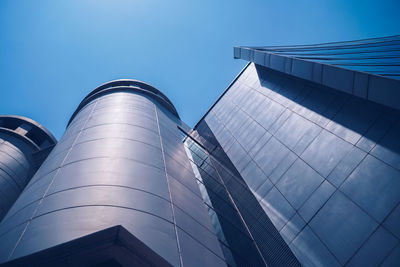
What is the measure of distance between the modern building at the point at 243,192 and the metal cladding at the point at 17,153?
34.4ft

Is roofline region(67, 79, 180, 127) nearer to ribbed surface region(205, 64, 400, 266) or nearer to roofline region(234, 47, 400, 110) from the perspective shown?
ribbed surface region(205, 64, 400, 266)

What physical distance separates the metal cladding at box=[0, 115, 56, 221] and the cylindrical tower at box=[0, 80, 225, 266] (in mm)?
11742

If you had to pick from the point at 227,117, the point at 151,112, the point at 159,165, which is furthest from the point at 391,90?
the point at 227,117

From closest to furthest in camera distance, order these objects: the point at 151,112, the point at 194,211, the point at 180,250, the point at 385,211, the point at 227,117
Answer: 1. the point at 180,250
2. the point at 385,211
3. the point at 194,211
4. the point at 151,112
5. the point at 227,117

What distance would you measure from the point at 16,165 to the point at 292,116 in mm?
23132

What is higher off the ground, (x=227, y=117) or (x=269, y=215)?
(x=227, y=117)

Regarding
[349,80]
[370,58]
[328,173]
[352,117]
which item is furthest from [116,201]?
[370,58]

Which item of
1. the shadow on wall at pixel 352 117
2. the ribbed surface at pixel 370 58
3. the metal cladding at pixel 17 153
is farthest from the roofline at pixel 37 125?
the ribbed surface at pixel 370 58

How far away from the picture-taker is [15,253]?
667cm

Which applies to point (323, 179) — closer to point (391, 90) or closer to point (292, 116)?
point (391, 90)

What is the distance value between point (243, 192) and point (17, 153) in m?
20.8

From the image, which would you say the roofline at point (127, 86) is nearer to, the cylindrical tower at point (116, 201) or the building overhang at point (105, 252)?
the cylindrical tower at point (116, 201)

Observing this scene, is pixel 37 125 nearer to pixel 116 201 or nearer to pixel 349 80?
pixel 116 201

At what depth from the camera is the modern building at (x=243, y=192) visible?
743 centimetres
